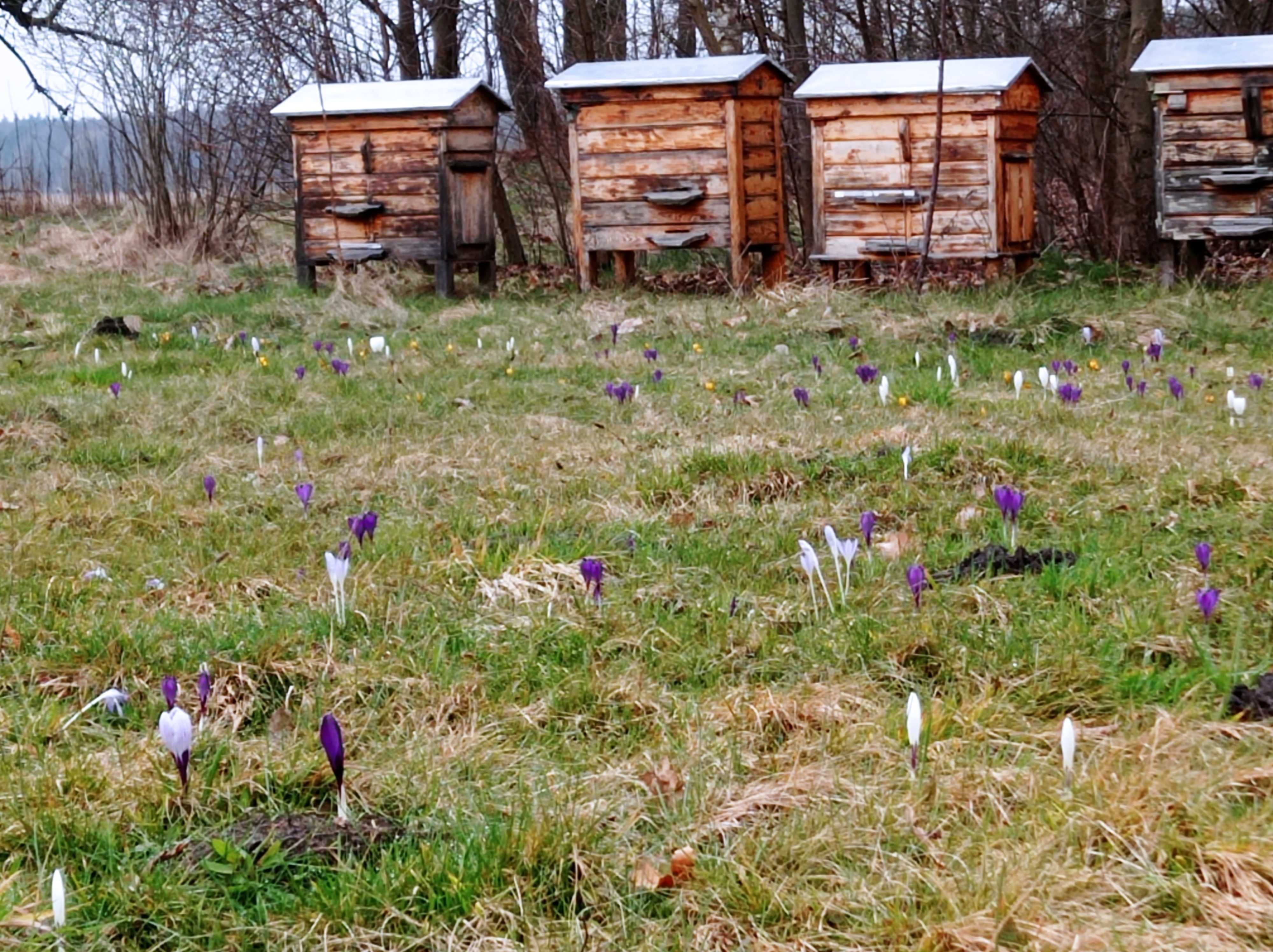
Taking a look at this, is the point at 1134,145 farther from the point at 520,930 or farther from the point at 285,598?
the point at 520,930

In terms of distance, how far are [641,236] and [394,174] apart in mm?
2305

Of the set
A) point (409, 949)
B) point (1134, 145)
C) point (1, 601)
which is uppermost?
point (1134, 145)

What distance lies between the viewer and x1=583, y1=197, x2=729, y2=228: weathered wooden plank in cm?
1285

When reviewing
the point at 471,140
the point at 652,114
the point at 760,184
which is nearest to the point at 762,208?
the point at 760,184

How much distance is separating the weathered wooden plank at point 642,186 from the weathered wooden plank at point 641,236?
0.82 ft

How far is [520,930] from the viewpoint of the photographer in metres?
2.22

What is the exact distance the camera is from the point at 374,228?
13.6m

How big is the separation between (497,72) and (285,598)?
1565 centimetres

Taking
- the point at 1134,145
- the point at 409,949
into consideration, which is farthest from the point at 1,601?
the point at 1134,145

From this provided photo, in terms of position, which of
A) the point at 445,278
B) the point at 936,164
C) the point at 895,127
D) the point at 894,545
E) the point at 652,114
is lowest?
the point at 894,545

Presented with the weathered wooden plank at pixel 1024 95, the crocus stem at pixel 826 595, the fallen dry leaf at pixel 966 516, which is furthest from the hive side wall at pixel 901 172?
the crocus stem at pixel 826 595

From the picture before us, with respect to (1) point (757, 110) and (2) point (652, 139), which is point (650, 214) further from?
(1) point (757, 110)

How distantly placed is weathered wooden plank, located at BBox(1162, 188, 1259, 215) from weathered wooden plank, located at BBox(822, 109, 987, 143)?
4.99 ft

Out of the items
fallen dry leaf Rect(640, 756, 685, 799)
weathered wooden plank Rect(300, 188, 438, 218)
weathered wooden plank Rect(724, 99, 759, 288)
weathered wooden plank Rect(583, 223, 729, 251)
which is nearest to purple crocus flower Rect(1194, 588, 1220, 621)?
fallen dry leaf Rect(640, 756, 685, 799)
